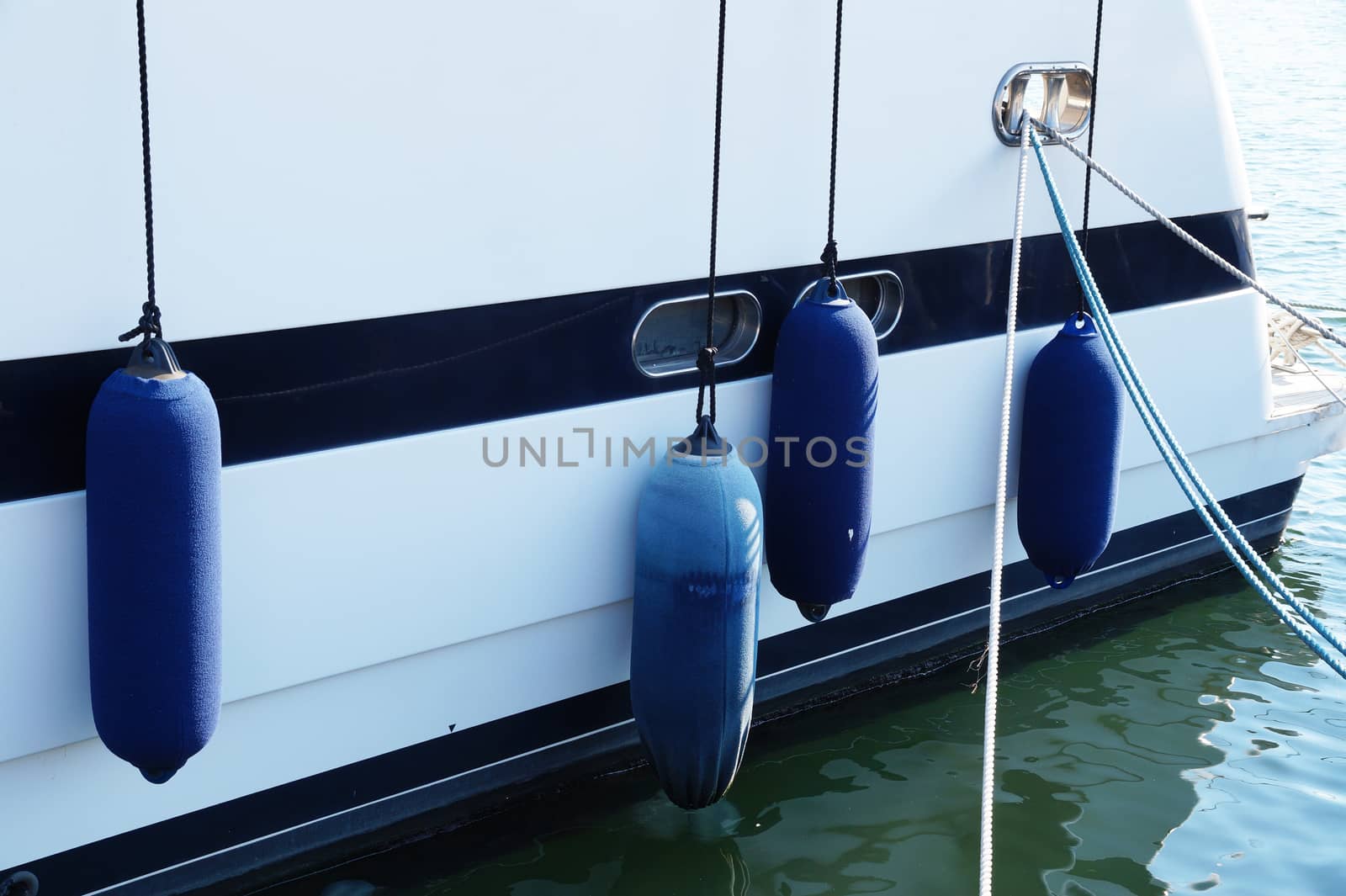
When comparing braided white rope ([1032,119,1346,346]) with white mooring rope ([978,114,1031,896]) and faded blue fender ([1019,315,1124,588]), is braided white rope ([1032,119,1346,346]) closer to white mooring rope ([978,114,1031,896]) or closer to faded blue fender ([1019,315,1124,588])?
white mooring rope ([978,114,1031,896])

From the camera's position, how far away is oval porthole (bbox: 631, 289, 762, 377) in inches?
120

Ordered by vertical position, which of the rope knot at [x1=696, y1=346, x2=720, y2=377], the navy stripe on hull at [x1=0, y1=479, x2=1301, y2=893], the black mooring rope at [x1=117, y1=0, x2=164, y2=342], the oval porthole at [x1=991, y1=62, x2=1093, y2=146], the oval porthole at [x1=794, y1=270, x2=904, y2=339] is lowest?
the navy stripe on hull at [x1=0, y1=479, x2=1301, y2=893]

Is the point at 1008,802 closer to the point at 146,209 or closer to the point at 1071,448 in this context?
the point at 1071,448

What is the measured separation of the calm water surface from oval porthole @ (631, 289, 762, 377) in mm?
1030

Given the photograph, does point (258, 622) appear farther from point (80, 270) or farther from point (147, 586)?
point (80, 270)

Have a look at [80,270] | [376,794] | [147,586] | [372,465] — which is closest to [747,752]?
[376,794]

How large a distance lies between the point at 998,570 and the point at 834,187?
953mm

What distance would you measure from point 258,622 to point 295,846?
56 cm

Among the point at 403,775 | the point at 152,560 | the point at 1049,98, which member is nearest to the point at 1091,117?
the point at 1049,98

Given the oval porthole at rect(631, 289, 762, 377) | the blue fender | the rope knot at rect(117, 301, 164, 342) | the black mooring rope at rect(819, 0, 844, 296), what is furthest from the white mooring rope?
the rope knot at rect(117, 301, 164, 342)

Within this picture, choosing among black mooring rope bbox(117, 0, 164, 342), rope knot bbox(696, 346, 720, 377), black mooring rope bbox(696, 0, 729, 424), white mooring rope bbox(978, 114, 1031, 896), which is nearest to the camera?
black mooring rope bbox(117, 0, 164, 342)

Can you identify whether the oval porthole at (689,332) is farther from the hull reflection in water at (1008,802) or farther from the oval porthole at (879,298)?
the hull reflection in water at (1008,802)

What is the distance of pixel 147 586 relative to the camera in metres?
2.22

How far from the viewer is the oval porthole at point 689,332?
10.0ft
